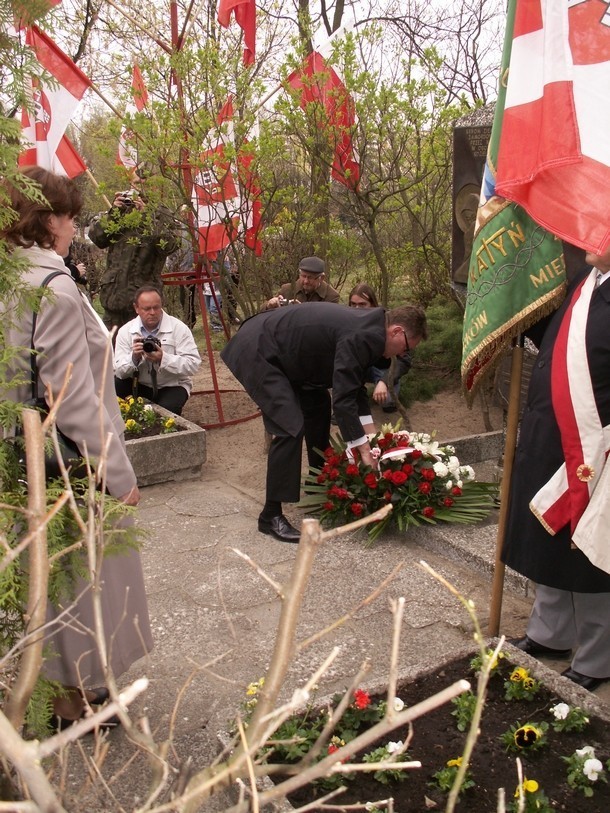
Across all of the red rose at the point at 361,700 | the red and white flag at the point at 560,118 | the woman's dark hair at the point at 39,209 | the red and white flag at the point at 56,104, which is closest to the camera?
the woman's dark hair at the point at 39,209

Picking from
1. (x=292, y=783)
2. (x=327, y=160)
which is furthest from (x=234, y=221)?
(x=292, y=783)

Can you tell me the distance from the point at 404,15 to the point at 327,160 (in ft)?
17.2

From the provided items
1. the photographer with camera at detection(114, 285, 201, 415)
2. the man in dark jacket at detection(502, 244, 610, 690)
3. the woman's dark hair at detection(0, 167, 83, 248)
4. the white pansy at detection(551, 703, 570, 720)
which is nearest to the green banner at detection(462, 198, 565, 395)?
the man in dark jacket at detection(502, 244, 610, 690)

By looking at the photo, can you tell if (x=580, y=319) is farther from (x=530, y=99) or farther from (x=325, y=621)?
(x=325, y=621)

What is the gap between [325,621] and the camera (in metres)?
3.78

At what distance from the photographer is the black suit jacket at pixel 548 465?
2.77 metres

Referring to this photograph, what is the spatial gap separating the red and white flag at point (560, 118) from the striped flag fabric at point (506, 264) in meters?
0.05

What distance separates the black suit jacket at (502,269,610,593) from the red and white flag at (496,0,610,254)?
Answer: 0.97 ft

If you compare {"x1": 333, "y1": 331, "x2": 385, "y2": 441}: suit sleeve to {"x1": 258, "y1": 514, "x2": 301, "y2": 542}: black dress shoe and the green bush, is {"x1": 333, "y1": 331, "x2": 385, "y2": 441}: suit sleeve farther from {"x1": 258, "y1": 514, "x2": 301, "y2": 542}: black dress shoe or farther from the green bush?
the green bush

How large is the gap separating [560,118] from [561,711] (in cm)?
201

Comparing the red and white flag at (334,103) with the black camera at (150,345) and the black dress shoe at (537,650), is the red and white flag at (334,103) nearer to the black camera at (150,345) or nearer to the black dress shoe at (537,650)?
the black camera at (150,345)

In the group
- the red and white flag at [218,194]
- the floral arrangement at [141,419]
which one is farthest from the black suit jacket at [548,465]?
the red and white flag at [218,194]

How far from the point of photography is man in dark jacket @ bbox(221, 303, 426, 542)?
4.34 metres

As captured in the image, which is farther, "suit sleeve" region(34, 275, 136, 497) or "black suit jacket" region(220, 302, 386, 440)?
"black suit jacket" region(220, 302, 386, 440)
